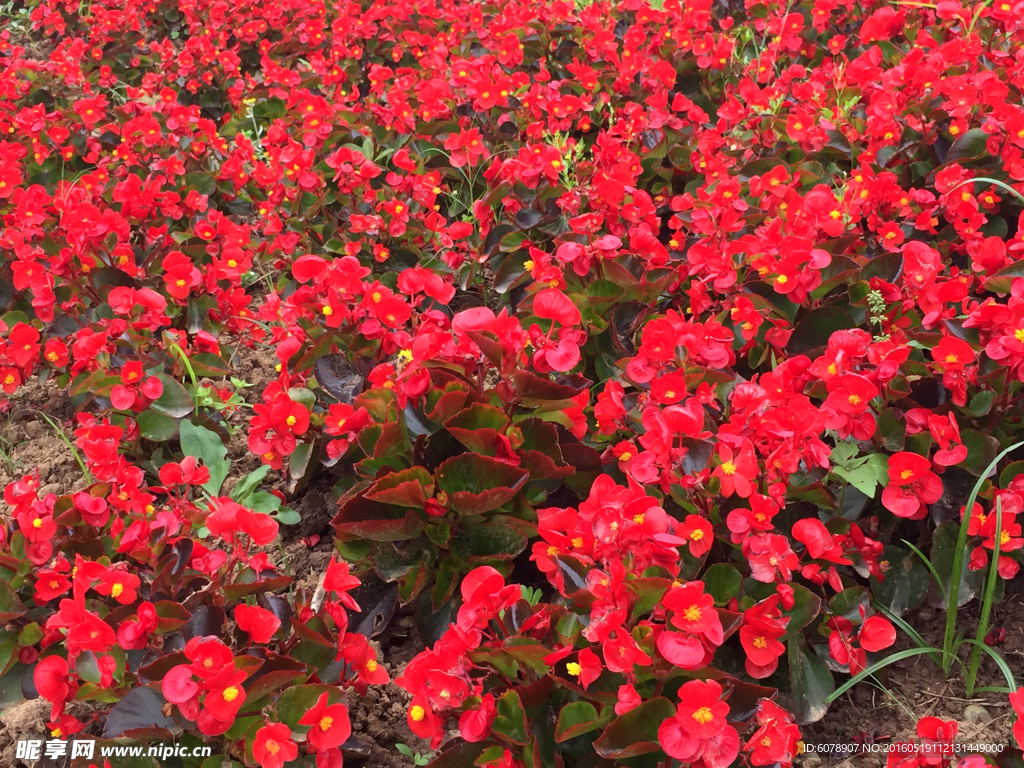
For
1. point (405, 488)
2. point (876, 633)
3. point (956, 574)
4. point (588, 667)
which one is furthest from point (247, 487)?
point (956, 574)

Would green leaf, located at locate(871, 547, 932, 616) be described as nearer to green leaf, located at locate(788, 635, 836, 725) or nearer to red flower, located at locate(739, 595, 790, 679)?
green leaf, located at locate(788, 635, 836, 725)

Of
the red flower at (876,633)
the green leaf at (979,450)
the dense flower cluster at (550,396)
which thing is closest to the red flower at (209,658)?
the dense flower cluster at (550,396)

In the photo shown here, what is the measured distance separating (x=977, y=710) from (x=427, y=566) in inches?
46.8

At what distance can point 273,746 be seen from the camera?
1.31 metres

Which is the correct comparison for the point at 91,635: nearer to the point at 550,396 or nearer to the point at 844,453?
the point at 550,396

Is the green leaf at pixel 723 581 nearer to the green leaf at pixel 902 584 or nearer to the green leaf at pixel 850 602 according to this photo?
the green leaf at pixel 850 602

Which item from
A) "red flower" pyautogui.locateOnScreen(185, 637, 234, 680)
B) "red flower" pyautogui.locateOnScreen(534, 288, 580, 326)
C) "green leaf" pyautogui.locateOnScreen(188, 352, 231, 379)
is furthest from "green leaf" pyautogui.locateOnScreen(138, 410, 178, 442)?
"red flower" pyautogui.locateOnScreen(534, 288, 580, 326)

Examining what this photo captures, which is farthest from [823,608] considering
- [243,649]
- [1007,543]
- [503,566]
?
[243,649]

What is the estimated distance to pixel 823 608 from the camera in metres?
1.57

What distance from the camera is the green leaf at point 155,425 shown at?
2.31 meters

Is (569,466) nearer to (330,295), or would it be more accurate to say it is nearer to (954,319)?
(330,295)

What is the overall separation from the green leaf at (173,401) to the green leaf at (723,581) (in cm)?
157

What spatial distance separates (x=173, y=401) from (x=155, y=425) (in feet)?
0.28

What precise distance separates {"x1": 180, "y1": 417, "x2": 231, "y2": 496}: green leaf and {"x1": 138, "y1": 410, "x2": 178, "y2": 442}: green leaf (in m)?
0.08
